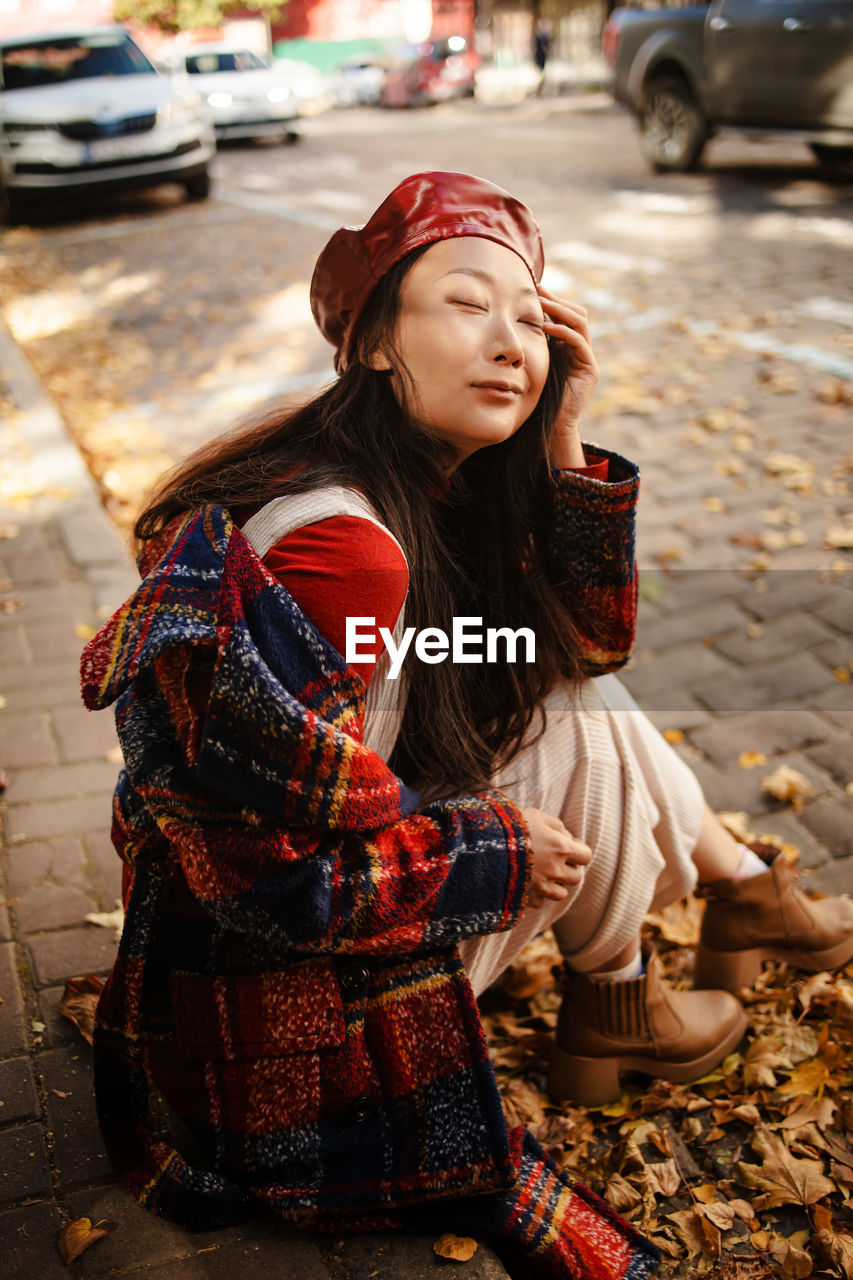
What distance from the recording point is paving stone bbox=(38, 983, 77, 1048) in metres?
2.03

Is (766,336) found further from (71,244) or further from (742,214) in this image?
(71,244)

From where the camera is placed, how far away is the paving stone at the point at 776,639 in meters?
3.44

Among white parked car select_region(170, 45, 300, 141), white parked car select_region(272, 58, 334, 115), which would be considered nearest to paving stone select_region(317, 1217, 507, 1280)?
white parked car select_region(170, 45, 300, 141)

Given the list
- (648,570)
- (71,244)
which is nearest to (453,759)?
(648,570)

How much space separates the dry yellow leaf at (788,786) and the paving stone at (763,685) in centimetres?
33

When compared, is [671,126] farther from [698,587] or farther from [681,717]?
[681,717]

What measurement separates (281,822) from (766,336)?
565cm

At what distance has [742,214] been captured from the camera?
9039 millimetres

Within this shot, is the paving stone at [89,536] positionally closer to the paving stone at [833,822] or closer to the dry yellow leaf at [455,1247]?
the paving stone at [833,822]

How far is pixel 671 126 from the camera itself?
1069 centimetres

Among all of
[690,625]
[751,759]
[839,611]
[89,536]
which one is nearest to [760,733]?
[751,759]

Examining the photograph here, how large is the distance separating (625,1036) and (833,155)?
10616 millimetres

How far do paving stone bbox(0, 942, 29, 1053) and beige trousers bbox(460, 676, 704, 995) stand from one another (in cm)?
90

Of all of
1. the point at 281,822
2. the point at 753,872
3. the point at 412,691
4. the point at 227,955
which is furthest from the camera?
the point at 753,872
